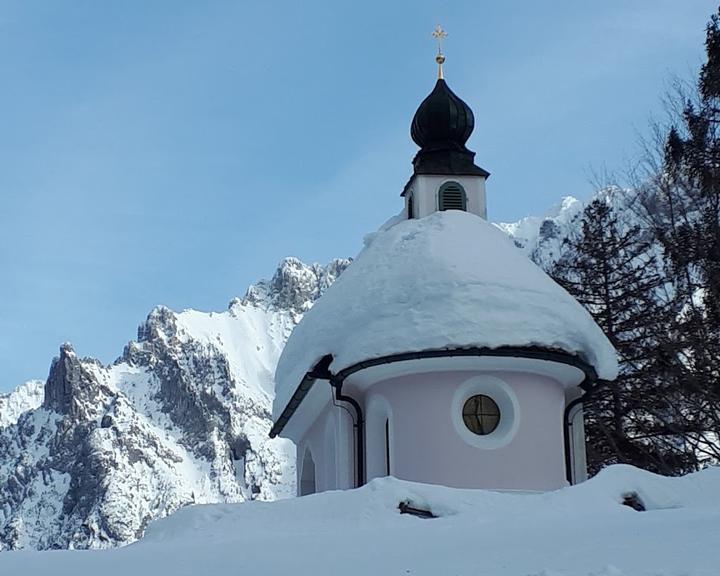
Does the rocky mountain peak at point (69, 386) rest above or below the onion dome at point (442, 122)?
above

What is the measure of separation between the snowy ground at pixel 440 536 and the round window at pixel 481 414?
9.84 feet

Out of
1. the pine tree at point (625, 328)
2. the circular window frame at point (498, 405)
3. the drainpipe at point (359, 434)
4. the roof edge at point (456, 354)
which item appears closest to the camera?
the roof edge at point (456, 354)

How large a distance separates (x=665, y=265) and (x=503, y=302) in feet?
16.8

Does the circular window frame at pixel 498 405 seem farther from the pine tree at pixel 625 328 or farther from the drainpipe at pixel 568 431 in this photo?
the pine tree at pixel 625 328

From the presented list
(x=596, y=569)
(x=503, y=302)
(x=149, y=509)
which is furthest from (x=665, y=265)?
(x=149, y=509)

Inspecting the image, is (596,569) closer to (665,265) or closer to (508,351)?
(508,351)

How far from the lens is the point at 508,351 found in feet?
42.0

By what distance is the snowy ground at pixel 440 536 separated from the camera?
7027mm

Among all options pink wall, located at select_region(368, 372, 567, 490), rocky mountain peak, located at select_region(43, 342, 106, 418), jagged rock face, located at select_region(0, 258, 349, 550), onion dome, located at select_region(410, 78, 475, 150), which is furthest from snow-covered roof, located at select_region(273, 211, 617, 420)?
rocky mountain peak, located at select_region(43, 342, 106, 418)

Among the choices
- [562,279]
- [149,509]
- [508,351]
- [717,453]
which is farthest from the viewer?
[149,509]

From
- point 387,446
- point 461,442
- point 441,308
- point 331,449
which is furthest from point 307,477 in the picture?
point 441,308

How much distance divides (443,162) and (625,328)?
218 inches

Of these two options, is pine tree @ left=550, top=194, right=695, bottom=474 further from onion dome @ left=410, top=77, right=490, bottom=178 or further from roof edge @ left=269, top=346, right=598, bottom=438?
roof edge @ left=269, top=346, right=598, bottom=438

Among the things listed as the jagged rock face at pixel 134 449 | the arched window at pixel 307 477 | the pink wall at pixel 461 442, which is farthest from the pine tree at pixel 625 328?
the jagged rock face at pixel 134 449
